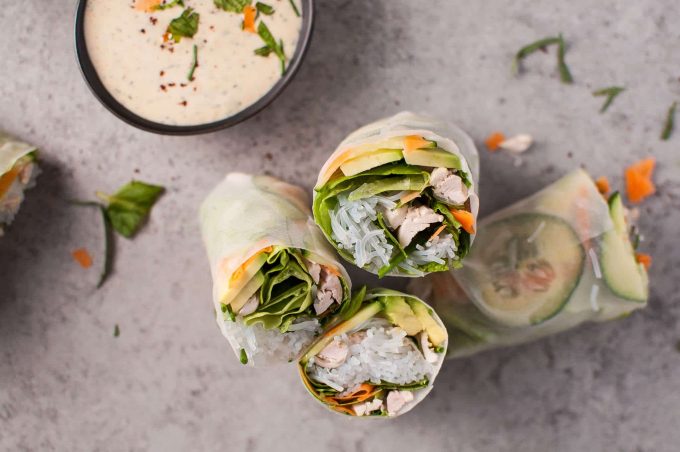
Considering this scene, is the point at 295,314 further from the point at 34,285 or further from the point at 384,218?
the point at 34,285

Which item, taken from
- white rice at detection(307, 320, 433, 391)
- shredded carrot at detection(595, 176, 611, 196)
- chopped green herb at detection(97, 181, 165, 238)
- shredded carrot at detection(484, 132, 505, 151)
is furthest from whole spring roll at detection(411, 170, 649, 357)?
chopped green herb at detection(97, 181, 165, 238)

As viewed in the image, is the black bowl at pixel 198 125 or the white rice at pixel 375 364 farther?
the black bowl at pixel 198 125

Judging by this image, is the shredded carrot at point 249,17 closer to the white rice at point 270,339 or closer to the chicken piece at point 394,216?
the chicken piece at point 394,216

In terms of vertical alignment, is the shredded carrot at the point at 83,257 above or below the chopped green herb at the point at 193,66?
below

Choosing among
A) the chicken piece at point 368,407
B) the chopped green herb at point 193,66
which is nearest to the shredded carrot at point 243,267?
the chicken piece at point 368,407

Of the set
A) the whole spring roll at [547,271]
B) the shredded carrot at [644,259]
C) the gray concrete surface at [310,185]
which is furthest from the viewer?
the gray concrete surface at [310,185]

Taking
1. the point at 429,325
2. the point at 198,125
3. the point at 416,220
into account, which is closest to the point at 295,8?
the point at 198,125

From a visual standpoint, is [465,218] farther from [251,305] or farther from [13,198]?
[13,198]
